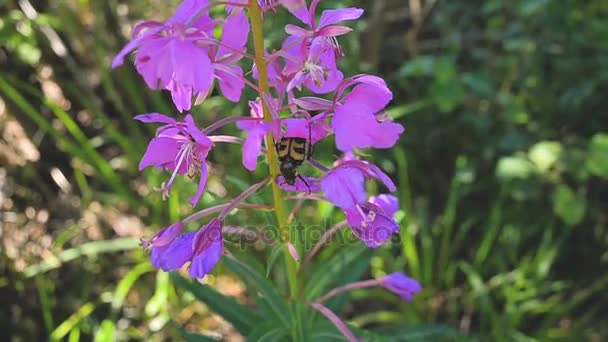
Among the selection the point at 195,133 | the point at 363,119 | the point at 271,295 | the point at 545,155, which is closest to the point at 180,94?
the point at 195,133

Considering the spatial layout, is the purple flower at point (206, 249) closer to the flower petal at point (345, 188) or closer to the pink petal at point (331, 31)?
the flower petal at point (345, 188)

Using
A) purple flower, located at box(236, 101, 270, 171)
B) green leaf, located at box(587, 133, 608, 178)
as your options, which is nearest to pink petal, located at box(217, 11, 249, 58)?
purple flower, located at box(236, 101, 270, 171)

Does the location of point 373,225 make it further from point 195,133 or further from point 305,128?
point 195,133

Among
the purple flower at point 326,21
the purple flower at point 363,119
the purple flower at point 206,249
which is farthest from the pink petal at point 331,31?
the purple flower at point 206,249

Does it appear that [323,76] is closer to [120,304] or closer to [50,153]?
[120,304]

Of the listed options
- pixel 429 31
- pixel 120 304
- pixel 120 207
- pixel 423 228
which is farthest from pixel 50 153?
pixel 429 31

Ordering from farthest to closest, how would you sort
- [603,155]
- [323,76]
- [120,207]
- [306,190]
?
[120,207]
[603,155]
[306,190]
[323,76]

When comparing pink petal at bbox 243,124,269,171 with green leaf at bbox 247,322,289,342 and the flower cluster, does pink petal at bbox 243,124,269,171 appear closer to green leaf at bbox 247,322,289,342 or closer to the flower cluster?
the flower cluster
